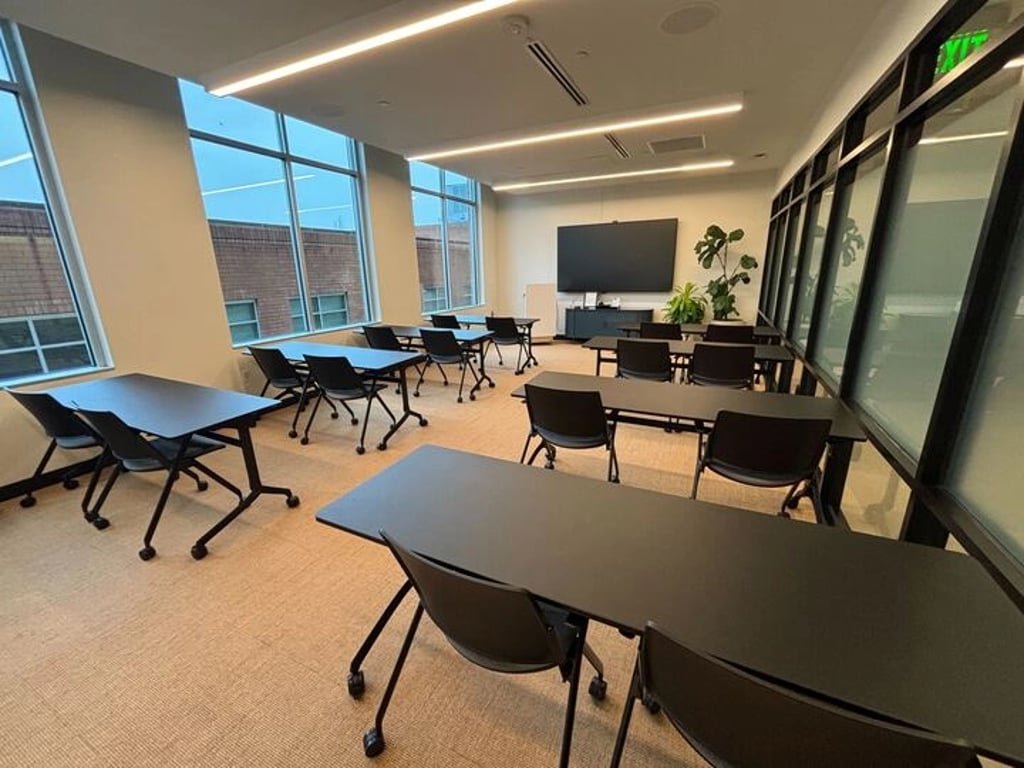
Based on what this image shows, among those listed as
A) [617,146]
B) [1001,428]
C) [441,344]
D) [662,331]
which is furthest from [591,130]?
[1001,428]

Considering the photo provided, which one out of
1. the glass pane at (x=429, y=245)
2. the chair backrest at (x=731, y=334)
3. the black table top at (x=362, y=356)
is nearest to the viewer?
the black table top at (x=362, y=356)

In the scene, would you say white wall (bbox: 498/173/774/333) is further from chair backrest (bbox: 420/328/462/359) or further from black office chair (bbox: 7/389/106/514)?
black office chair (bbox: 7/389/106/514)

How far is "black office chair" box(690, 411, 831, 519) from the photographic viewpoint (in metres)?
1.82

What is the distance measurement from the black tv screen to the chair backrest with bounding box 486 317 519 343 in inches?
119

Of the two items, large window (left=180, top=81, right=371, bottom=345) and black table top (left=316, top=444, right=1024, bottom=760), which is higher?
large window (left=180, top=81, right=371, bottom=345)

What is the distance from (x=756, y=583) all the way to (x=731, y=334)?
4.10m

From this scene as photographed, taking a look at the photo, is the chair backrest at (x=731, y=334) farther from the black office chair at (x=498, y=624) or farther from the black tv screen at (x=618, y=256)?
the black office chair at (x=498, y=624)

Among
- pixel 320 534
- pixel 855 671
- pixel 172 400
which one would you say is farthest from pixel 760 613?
pixel 172 400

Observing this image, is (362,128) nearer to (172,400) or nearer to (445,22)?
(445,22)

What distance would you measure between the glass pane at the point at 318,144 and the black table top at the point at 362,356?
2153mm

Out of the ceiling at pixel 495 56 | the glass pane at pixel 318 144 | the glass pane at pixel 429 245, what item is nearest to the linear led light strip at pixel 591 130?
the ceiling at pixel 495 56

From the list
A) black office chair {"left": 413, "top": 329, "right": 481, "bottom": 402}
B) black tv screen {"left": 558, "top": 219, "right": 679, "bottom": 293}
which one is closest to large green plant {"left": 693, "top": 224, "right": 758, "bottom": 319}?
black tv screen {"left": 558, "top": 219, "right": 679, "bottom": 293}

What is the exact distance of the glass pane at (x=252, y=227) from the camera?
3.88 meters

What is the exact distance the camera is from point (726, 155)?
18.2ft
